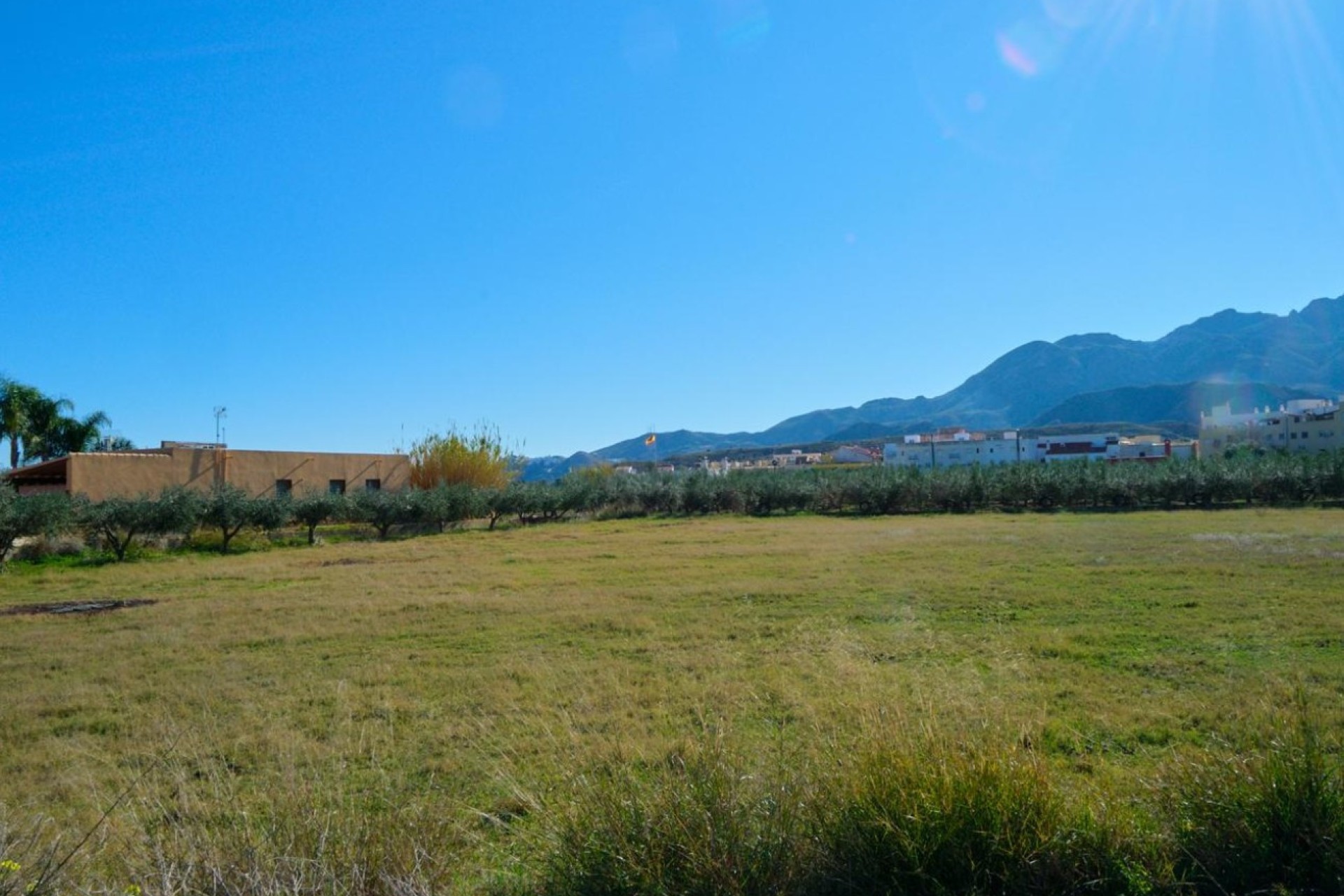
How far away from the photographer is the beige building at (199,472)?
2789cm

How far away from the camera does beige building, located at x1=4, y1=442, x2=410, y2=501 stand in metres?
27.9

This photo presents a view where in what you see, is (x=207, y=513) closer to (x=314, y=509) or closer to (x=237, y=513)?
(x=237, y=513)

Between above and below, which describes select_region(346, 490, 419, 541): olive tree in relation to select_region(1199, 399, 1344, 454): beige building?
below

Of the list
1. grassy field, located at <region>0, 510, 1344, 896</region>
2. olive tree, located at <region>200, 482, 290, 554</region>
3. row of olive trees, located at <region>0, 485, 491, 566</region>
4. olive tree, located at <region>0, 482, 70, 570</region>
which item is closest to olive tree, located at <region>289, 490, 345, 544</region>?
row of olive trees, located at <region>0, 485, 491, 566</region>

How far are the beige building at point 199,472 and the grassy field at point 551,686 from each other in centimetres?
1298

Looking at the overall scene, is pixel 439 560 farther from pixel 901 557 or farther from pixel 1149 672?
pixel 1149 672

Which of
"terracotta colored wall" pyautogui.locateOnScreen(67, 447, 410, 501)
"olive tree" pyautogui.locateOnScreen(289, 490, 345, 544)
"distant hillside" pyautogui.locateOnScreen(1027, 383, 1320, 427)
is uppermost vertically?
"distant hillside" pyautogui.locateOnScreen(1027, 383, 1320, 427)

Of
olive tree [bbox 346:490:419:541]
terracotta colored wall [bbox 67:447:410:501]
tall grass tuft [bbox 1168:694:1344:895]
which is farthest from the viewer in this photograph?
olive tree [bbox 346:490:419:541]

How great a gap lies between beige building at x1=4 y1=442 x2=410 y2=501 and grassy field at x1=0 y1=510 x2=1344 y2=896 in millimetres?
12976

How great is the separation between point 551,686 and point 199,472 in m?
31.1

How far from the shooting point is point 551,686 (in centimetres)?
684

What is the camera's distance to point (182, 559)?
2223cm

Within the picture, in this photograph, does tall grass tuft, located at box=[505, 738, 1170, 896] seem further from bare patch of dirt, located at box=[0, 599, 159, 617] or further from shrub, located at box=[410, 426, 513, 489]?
shrub, located at box=[410, 426, 513, 489]

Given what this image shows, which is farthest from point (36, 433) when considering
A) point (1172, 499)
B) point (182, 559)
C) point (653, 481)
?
point (1172, 499)
